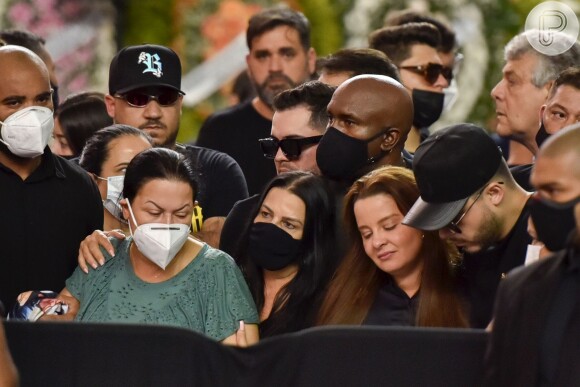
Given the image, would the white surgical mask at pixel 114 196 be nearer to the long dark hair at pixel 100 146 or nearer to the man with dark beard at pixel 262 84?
the long dark hair at pixel 100 146

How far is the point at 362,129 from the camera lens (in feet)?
17.9

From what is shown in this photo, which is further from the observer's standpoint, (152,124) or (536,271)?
(152,124)

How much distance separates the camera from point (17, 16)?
454 inches

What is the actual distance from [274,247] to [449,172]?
759mm

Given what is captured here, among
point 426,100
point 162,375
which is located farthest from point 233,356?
Result: point 426,100

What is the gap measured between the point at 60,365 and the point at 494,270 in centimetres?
158

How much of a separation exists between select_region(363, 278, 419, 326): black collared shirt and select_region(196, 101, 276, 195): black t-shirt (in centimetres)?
195

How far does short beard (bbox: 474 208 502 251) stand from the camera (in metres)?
4.79

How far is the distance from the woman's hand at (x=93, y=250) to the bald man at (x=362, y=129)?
3.13 ft

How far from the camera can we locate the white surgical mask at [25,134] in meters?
5.17

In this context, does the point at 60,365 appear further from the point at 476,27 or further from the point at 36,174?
the point at 476,27

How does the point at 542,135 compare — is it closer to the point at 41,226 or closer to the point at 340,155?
the point at 340,155

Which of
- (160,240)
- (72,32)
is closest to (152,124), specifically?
(160,240)

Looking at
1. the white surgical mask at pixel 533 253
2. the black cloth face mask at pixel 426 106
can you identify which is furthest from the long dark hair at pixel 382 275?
the black cloth face mask at pixel 426 106
